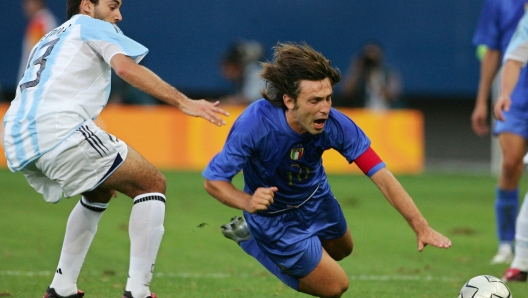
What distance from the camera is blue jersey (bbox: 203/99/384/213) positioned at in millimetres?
5016

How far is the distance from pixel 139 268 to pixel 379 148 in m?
9.95

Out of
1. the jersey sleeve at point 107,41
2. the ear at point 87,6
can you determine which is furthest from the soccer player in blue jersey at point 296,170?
the ear at point 87,6

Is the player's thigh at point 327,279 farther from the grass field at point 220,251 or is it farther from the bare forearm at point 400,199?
the grass field at point 220,251

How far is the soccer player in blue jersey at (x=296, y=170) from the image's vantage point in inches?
197

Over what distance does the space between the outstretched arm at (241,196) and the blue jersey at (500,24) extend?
3.45 meters

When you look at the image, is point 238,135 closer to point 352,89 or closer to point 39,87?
point 39,87

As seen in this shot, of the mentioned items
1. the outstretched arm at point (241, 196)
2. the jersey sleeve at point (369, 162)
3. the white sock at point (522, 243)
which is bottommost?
the white sock at point (522, 243)

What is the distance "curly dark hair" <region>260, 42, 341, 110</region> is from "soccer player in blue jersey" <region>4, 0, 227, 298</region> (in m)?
0.49

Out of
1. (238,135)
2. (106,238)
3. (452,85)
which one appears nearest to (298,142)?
(238,135)

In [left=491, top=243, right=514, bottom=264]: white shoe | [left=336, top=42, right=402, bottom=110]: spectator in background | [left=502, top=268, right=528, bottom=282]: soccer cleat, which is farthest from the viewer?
[left=336, top=42, right=402, bottom=110]: spectator in background

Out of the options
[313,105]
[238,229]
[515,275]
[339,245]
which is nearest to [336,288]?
[339,245]

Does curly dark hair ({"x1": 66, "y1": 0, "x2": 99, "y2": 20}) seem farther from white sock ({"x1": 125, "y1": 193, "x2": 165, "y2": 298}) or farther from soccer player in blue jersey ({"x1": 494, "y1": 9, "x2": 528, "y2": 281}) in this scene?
soccer player in blue jersey ({"x1": 494, "y1": 9, "x2": 528, "y2": 281})

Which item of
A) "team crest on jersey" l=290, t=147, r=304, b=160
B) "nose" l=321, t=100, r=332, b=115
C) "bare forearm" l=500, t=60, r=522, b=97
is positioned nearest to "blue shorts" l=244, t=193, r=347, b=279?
"team crest on jersey" l=290, t=147, r=304, b=160

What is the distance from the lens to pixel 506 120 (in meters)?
7.38
